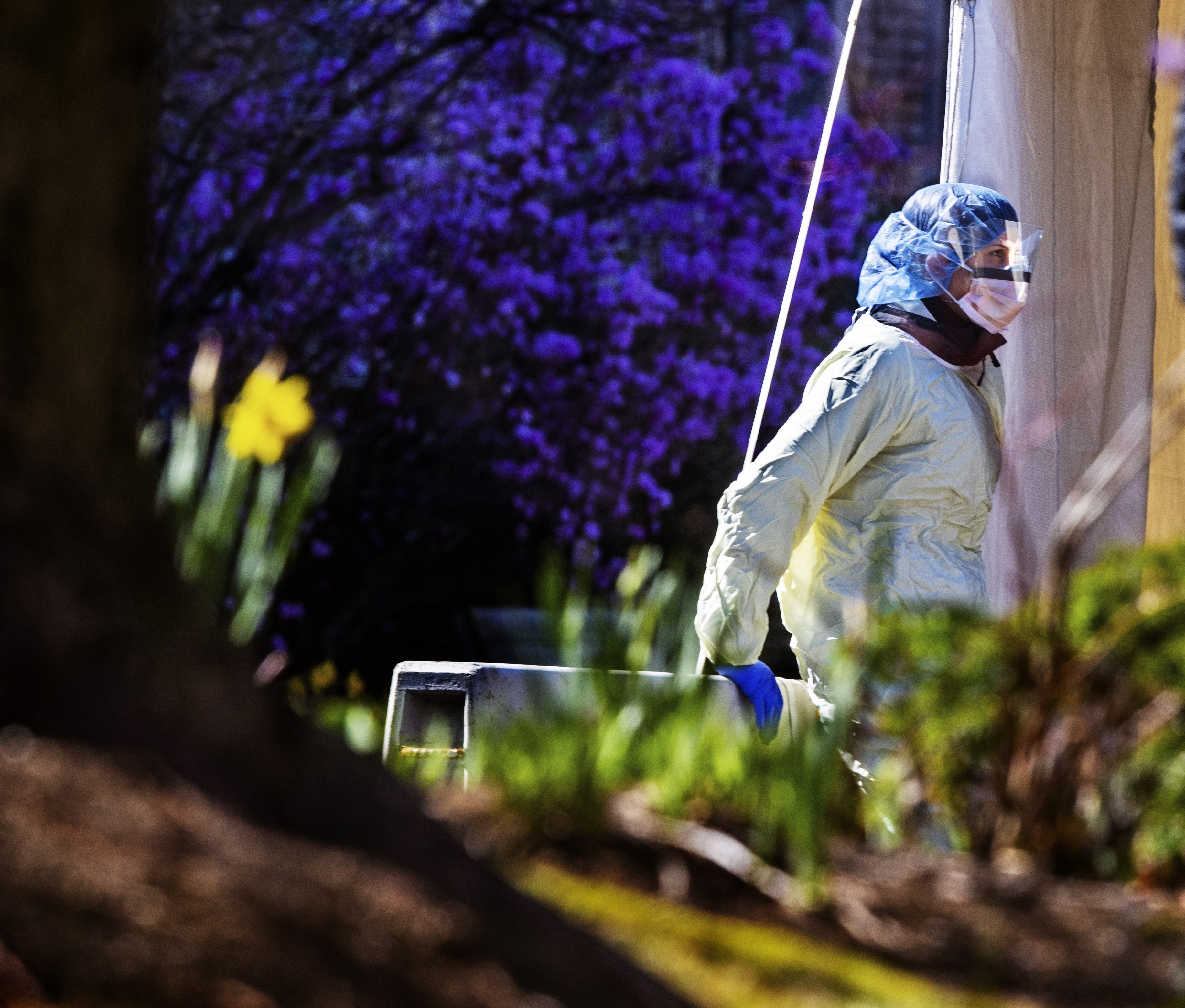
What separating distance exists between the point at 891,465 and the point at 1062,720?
1.46 metres

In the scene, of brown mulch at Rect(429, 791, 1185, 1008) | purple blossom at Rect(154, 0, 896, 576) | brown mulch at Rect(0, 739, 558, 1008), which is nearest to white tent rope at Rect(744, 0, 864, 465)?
brown mulch at Rect(429, 791, 1185, 1008)

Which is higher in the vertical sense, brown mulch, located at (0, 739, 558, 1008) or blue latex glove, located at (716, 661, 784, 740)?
brown mulch, located at (0, 739, 558, 1008)

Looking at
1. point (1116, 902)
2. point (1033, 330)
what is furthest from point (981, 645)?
point (1033, 330)

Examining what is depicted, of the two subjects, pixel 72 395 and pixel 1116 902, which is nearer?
pixel 72 395

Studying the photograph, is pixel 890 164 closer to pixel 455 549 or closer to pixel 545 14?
pixel 545 14

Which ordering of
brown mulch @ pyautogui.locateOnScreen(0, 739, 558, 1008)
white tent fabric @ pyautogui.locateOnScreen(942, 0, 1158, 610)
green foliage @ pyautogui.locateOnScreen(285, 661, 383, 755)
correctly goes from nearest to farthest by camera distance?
brown mulch @ pyautogui.locateOnScreen(0, 739, 558, 1008) → green foliage @ pyautogui.locateOnScreen(285, 661, 383, 755) → white tent fabric @ pyautogui.locateOnScreen(942, 0, 1158, 610)

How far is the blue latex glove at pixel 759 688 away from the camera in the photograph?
2660 mm

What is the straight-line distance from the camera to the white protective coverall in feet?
8.34

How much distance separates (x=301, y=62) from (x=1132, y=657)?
5383 mm

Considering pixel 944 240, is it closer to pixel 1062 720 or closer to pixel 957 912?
pixel 1062 720

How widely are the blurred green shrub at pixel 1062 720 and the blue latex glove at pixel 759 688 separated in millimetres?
1383

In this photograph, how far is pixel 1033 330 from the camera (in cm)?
306

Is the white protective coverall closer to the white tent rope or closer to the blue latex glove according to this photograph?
the blue latex glove

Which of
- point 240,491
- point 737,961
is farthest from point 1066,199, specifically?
point 737,961
